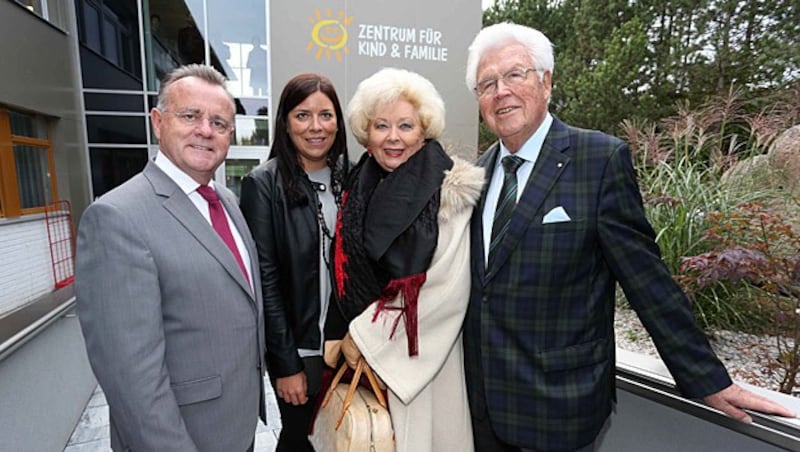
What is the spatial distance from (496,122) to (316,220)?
2.52 feet

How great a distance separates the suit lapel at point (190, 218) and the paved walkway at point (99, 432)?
81.4 inches

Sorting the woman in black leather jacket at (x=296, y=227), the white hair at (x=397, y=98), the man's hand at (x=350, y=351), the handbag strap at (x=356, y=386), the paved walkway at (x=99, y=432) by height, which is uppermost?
the white hair at (x=397, y=98)

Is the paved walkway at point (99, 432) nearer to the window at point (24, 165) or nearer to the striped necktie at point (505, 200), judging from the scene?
the window at point (24, 165)

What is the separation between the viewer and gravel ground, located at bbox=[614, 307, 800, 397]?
220cm

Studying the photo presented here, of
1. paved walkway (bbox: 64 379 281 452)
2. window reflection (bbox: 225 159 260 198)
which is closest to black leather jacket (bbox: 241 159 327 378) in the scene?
paved walkway (bbox: 64 379 281 452)

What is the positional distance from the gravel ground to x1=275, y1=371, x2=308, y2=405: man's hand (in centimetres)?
189

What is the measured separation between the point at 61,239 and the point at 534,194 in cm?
439

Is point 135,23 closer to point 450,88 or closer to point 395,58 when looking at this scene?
point 395,58

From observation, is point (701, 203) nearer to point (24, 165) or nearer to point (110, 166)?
point (24, 165)

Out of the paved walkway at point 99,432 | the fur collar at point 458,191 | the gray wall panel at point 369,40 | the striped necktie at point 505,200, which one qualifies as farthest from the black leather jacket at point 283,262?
the gray wall panel at point 369,40

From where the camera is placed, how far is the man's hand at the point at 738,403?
4.40 ft

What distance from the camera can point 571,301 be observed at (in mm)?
1360

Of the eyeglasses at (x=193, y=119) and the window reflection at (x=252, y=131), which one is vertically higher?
the window reflection at (x=252, y=131)

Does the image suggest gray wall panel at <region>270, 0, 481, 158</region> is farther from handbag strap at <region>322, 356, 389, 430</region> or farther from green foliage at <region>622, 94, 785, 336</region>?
handbag strap at <region>322, 356, 389, 430</region>
